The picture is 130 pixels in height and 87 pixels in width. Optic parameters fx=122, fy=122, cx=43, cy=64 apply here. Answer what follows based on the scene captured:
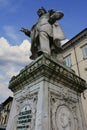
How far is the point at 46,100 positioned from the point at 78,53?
55.6ft

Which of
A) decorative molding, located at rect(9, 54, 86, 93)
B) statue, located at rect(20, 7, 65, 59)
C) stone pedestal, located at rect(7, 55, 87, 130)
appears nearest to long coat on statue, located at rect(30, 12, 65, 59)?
statue, located at rect(20, 7, 65, 59)

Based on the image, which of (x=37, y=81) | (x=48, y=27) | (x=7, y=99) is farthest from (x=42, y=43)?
(x=7, y=99)

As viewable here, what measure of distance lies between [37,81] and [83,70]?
48.1 ft

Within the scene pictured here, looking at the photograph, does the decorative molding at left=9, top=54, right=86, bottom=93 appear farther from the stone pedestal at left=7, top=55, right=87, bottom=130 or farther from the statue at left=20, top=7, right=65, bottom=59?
the statue at left=20, top=7, right=65, bottom=59

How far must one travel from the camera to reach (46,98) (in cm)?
227

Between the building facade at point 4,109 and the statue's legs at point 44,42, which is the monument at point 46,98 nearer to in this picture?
the statue's legs at point 44,42

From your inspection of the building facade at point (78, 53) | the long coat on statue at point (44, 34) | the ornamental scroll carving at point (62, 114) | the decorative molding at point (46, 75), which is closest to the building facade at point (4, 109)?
the building facade at point (78, 53)

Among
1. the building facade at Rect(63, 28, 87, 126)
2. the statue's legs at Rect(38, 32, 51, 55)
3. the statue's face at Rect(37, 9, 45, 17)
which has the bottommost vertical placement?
the statue's legs at Rect(38, 32, 51, 55)

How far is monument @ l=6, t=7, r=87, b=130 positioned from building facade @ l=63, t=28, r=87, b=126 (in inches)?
535

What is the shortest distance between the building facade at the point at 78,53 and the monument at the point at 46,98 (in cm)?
1358

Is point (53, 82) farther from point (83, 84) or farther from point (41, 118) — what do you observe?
point (83, 84)

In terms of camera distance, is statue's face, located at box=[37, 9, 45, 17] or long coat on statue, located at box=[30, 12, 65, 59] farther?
statue's face, located at box=[37, 9, 45, 17]

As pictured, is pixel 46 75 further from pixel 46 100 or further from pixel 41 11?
pixel 41 11

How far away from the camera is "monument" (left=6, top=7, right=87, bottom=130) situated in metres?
2.18
